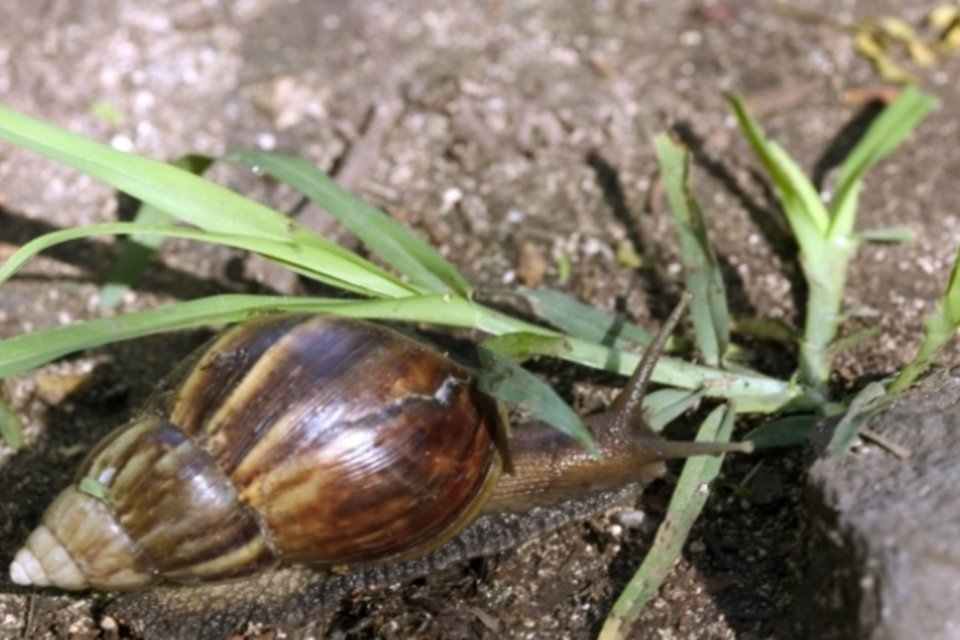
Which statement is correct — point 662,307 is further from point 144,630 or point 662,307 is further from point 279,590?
point 144,630

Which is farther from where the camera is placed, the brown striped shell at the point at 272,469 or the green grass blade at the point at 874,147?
the green grass blade at the point at 874,147

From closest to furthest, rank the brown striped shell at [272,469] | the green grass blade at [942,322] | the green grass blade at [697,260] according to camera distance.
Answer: the brown striped shell at [272,469], the green grass blade at [942,322], the green grass blade at [697,260]

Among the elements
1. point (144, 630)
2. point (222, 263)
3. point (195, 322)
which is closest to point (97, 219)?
point (222, 263)

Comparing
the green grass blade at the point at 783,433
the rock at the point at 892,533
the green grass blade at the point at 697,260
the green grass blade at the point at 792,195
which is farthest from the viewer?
the green grass blade at the point at 792,195

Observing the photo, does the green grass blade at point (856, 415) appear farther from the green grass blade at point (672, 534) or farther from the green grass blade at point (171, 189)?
the green grass blade at point (171, 189)

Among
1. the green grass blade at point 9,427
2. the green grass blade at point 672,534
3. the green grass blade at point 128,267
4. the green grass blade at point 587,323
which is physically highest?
the green grass blade at point 128,267

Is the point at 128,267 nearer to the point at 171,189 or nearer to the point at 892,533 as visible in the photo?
the point at 171,189

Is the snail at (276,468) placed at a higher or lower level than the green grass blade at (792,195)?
lower

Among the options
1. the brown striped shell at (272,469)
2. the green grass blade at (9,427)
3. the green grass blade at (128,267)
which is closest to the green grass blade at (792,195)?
the brown striped shell at (272,469)
